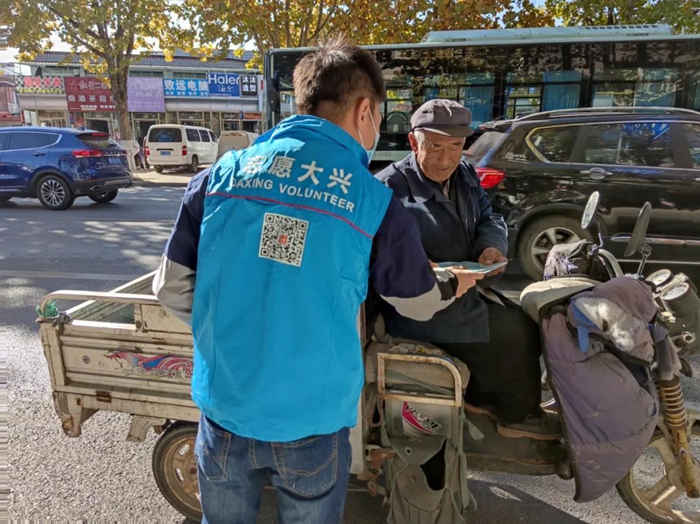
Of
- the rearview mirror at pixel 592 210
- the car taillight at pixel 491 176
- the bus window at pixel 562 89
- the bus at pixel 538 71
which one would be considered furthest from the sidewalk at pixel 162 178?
the rearview mirror at pixel 592 210

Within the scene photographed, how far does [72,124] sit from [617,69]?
28748mm

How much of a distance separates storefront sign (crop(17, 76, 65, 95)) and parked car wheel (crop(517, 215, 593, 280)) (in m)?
29.7

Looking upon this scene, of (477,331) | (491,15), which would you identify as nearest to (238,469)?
(477,331)

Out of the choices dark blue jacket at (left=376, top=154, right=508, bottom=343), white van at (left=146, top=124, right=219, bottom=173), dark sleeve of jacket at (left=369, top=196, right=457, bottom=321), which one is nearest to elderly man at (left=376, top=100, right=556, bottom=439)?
dark blue jacket at (left=376, top=154, right=508, bottom=343)

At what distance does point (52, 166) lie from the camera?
1123 cm

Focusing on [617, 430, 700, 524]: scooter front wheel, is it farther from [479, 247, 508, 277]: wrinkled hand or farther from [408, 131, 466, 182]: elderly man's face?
[408, 131, 466, 182]: elderly man's face

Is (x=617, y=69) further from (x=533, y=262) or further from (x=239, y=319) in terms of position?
(x=239, y=319)

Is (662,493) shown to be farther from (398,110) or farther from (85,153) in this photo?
(85,153)

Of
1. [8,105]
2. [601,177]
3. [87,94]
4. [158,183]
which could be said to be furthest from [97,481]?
[8,105]

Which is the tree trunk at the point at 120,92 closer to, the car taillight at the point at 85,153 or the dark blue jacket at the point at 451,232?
the car taillight at the point at 85,153

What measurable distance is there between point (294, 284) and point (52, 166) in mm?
11849

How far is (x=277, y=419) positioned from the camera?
1.24m

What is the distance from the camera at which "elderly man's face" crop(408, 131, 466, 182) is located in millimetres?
2416

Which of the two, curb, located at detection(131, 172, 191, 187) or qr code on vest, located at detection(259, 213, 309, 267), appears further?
curb, located at detection(131, 172, 191, 187)
